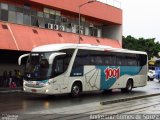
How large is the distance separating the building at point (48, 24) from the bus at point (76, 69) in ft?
32.0

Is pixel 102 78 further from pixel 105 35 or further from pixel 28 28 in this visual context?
pixel 105 35

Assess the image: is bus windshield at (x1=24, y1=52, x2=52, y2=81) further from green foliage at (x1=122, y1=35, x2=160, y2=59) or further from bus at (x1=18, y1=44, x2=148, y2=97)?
green foliage at (x1=122, y1=35, x2=160, y2=59)

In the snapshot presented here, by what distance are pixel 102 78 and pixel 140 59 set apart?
5.11 metres

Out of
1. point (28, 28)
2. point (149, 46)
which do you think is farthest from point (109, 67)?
point (149, 46)

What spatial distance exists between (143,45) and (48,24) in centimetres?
4848

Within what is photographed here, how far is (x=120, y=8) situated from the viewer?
165 ft

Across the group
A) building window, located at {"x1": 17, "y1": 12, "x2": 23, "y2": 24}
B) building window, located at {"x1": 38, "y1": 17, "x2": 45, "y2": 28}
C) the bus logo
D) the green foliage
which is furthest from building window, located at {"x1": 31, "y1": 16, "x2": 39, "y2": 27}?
the green foliage

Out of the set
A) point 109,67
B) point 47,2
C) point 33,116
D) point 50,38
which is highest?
point 47,2

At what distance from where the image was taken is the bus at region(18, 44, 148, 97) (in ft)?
67.9

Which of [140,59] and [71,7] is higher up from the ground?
[71,7]

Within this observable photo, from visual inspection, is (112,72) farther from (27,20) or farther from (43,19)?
(43,19)

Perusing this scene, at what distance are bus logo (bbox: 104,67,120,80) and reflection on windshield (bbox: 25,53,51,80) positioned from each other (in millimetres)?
5158

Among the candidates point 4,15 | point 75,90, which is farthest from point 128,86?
point 4,15

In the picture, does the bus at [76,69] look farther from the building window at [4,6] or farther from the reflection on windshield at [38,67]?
the building window at [4,6]
